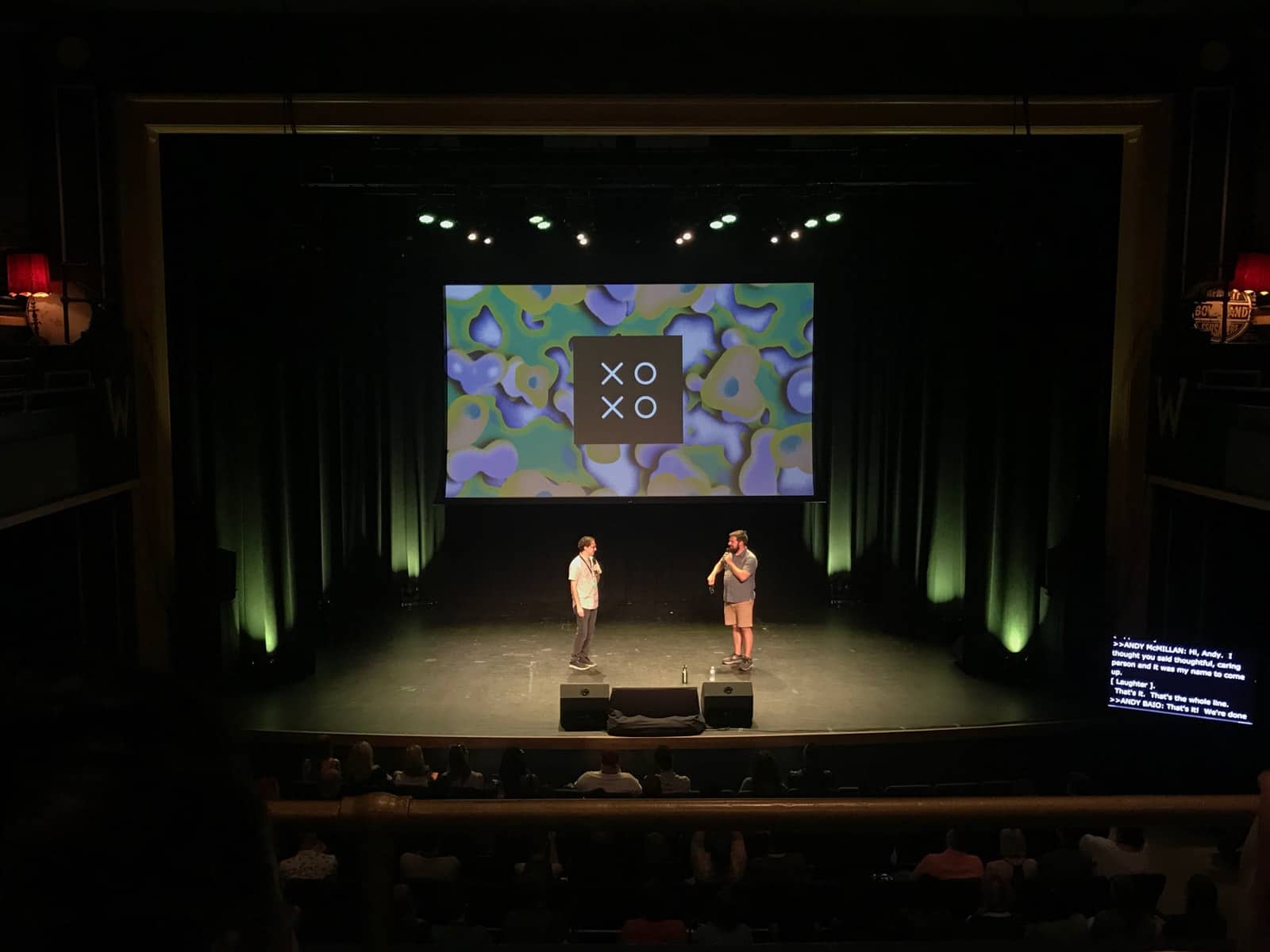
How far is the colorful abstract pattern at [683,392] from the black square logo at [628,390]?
94 millimetres

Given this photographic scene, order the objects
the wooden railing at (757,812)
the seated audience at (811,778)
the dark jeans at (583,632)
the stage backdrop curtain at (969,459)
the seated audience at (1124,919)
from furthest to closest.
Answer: the dark jeans at (583,632), the stage backdrop curtain at (969,459), the seated audience at (811,778), the seated audience at (1124,919), the wooden railing at (757,812)

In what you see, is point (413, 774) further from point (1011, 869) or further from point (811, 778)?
point (1011, 869)

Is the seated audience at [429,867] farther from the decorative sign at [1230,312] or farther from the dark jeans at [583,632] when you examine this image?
the decorative sign at [1230,312]

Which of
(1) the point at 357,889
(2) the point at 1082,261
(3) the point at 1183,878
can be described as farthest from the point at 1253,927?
(2) the point at 1082,261

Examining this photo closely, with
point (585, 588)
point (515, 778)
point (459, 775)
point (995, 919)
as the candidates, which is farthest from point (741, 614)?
point (995, 919)

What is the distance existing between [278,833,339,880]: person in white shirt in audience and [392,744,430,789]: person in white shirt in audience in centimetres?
121

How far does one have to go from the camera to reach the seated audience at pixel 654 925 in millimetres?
3801

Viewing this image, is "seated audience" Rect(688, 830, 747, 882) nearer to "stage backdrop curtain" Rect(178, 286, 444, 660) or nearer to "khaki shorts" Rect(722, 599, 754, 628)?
"khaki shorts" Rect(722, 599, 754, 628)

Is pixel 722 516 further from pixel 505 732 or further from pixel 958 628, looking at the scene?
pixel 505 732

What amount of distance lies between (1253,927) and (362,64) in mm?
7127

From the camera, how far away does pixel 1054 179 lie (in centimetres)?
834

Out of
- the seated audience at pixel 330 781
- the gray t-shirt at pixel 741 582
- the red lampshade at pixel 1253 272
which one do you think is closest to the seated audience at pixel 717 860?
the seated audience at pixel 330 781

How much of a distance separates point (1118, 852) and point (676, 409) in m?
6.34

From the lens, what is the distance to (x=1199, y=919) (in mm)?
3482
